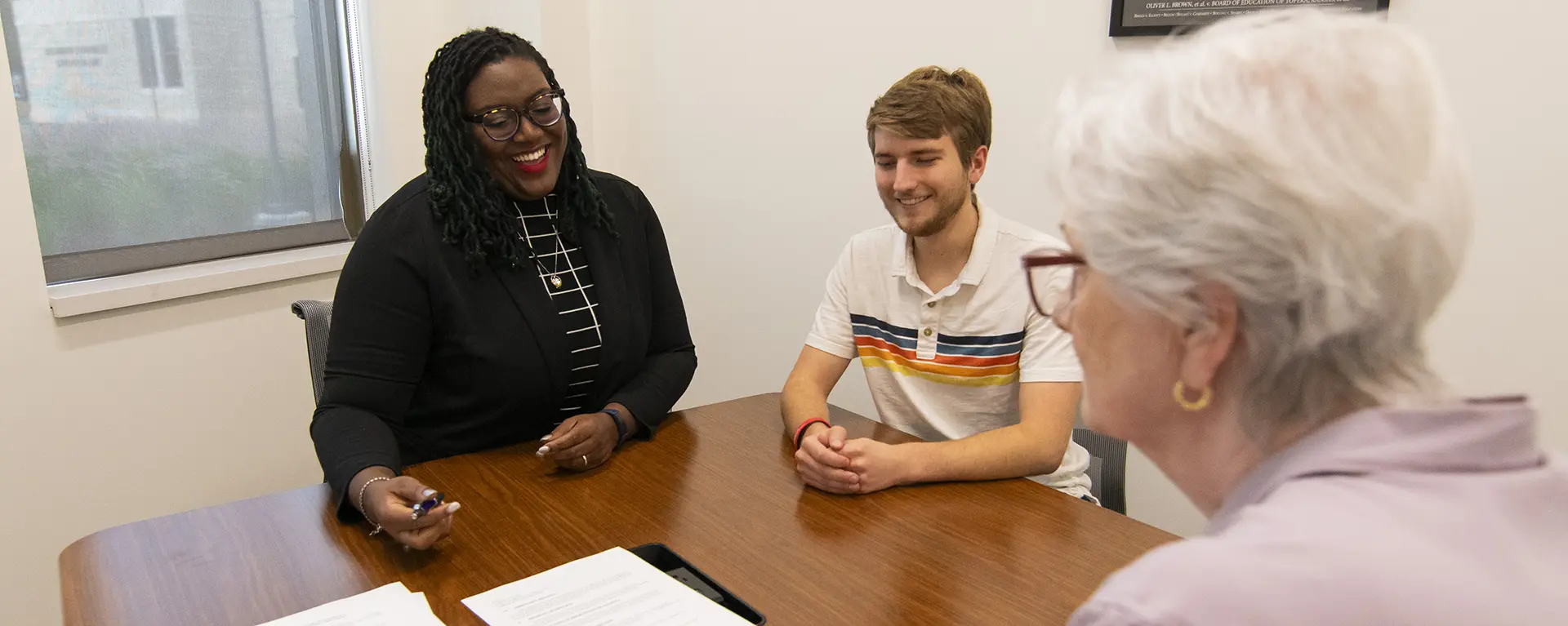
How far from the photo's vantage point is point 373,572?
1340 mm

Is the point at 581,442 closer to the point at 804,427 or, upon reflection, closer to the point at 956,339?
the point at 804,427

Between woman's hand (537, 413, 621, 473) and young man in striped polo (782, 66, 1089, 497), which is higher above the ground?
young man in striped polo (782, 66, 1089, 497)

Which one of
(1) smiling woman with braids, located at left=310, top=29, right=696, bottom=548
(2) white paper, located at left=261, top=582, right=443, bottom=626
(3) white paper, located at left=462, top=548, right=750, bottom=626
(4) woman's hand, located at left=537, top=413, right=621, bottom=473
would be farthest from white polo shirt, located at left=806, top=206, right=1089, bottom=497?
(2) white paper, located at left=261, top=582, right=443, bottom=626

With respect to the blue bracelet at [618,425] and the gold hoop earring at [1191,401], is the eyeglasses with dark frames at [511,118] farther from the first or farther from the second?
the gold hoop earring at [1191,401]

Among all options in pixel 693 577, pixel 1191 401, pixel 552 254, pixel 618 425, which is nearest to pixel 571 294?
pixel 552 254

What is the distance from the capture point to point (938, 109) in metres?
1.83

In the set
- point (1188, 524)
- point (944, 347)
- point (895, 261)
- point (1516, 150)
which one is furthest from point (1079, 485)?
point (1516, 150)

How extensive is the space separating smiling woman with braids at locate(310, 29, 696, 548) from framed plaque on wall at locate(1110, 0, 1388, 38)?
45.4 inches

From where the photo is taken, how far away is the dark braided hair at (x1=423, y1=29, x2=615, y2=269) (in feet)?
5.89

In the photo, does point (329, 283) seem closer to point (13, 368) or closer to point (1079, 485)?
point (13, 368)

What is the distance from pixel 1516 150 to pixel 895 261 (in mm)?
1127

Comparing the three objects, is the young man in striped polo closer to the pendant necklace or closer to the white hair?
the pendant necklace

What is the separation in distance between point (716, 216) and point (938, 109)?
5.08ft

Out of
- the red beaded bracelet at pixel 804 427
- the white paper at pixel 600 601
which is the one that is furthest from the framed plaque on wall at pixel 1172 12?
the white paper at pixel 600 601
